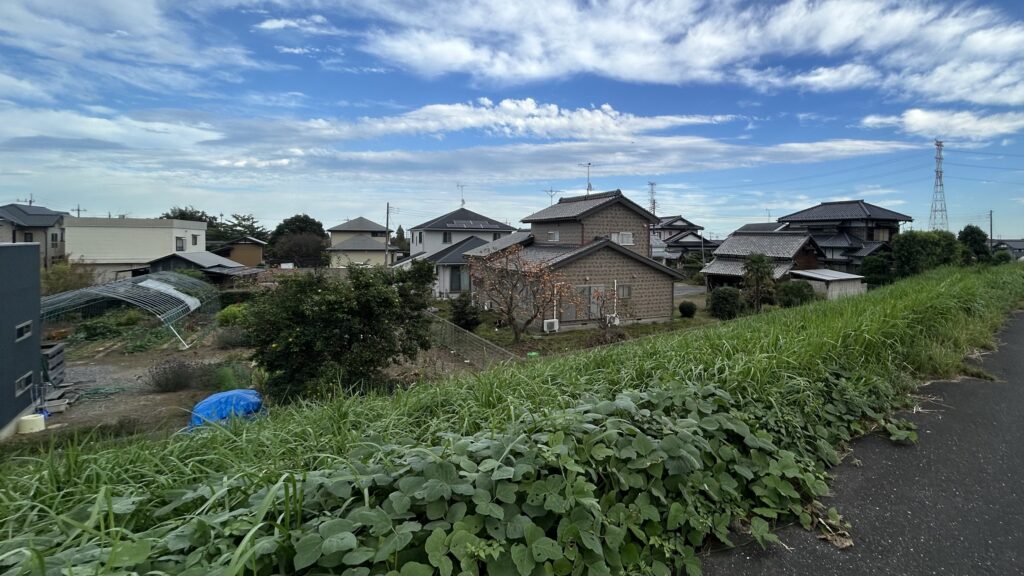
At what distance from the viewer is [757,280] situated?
805 inches

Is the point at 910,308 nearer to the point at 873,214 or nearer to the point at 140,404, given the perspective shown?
the point at 140,404

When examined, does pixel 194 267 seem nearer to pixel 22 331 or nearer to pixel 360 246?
pixel 360 246

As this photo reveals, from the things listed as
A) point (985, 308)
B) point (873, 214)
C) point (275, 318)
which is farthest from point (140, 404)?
point (873, 214)

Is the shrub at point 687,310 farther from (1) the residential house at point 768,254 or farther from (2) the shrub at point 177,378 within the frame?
(2) the shrub at point 177,378

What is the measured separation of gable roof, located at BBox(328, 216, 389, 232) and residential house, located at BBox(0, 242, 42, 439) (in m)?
37.2

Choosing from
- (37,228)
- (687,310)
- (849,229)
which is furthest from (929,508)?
(37,228)

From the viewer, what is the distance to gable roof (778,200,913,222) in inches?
1264

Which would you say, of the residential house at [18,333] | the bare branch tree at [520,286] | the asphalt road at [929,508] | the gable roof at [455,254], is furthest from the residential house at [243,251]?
the asphalt road at [929,508]

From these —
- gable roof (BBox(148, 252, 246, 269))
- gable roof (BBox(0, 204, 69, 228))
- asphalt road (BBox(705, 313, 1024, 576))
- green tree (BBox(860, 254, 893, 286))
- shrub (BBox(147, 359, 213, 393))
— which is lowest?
shrub (BBox(147, 359, 213, 393))

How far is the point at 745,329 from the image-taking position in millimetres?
4145

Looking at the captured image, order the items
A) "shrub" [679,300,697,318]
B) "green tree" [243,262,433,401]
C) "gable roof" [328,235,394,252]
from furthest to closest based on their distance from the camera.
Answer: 1. "gable roof" [328,235,394,252]
2. "shrub" [679,300,697,318]
3. "green tree" [243,262,433,401]

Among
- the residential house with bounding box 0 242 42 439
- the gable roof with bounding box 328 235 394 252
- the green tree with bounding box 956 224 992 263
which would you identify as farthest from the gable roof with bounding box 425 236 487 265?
the green tree with bounding box 956 224 992 263

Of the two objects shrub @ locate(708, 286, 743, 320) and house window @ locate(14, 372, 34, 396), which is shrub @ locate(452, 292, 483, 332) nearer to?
shrub @ locate(708, 286, 743, 320)

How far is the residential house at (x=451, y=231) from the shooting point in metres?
33.0
